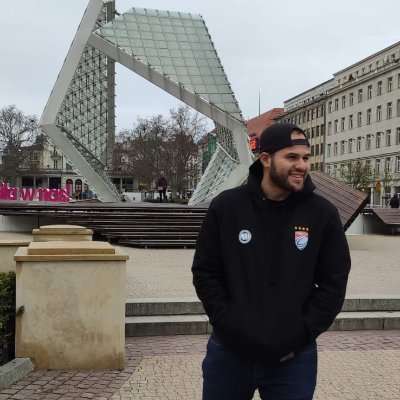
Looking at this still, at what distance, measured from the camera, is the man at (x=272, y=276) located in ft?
7.66

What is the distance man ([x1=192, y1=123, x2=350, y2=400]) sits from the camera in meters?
2.34

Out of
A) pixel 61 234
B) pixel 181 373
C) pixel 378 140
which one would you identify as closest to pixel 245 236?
pixel 181 373

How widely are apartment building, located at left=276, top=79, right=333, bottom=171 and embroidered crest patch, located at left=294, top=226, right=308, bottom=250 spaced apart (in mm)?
85258

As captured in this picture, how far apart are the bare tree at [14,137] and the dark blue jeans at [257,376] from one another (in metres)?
78.4

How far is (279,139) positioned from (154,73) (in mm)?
23604

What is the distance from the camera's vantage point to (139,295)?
761cm

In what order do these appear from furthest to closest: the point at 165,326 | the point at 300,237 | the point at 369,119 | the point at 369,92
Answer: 1. the point at 369,119
2. the point at 369,92
3. the point at 165,326
4. the point at 300,237

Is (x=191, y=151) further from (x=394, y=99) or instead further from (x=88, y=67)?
(x=88, y=67)

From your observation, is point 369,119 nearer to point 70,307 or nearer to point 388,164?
point 388,164

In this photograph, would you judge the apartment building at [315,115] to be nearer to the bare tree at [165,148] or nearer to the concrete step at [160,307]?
the bare tree at [165,148]

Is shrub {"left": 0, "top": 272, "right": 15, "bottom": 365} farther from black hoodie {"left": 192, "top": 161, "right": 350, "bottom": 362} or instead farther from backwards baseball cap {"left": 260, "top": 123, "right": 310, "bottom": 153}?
backwards baseball cap {"left": 260, "top": 123, "right": 310, "bottom": 153}

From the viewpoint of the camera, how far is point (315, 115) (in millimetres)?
90875

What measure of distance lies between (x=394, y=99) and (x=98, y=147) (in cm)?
4523

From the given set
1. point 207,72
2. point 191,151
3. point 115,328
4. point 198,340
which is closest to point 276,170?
point 115,328
